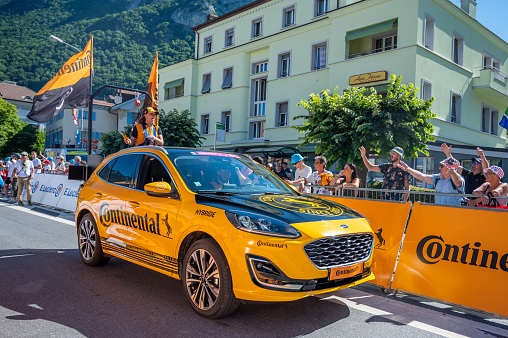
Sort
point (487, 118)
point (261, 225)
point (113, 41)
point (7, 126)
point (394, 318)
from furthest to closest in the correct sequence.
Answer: point (113, 41), point (7, 126), point (487, 118), point (394, 318), point (261, 225)

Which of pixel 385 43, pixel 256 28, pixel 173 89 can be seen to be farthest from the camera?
pixel 173 89

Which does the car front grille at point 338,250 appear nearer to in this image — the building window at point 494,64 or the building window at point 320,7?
the building window at point 320,7

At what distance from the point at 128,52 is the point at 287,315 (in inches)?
3814

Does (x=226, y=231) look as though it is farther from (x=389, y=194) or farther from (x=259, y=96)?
(x=259, y=96)

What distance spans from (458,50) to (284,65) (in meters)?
10.6

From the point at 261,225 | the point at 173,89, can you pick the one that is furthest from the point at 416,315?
the point at 173,89

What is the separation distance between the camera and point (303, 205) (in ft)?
14.9

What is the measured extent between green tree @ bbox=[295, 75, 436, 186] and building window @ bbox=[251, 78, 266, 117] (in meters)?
14.8

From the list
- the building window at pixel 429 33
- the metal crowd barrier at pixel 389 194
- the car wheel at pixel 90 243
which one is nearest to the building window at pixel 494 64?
the building window at pixel 429 33

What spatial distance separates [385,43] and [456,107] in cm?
569

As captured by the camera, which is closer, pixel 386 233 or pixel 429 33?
pixel 386 233

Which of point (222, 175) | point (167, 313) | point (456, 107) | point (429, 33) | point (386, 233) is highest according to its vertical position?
point (429, 33)

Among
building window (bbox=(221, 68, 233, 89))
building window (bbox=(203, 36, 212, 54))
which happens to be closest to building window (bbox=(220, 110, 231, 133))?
building window (bbox=(221, 68, 233, 89))

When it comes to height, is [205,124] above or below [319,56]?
below
